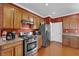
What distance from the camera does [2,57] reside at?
231 cm

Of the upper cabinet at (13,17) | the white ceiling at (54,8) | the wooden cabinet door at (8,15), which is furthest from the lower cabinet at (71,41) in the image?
the wooden cabinet door at (8,15)

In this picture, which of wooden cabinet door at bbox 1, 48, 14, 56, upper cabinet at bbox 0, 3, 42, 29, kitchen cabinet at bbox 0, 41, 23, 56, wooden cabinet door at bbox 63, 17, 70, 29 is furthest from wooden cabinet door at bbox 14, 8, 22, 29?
wooden cabinet door at bbox 63, 17, 70, 29

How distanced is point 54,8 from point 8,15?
1020 millimetres

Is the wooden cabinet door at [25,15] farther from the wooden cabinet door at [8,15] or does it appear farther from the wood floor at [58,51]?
the wood floor at [58,51]

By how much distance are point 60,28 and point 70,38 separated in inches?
11.4

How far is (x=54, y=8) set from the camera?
2.38 metres

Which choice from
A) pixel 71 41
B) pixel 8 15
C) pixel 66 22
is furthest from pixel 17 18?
pixel 71 41

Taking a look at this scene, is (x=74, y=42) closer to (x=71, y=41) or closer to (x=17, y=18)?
(x=71, y=41)

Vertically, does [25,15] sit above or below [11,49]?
above

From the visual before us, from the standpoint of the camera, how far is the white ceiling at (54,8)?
91.8 inches

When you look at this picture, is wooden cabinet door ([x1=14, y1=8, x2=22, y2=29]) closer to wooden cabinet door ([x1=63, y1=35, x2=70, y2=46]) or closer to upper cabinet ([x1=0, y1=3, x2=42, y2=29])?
upper cabinet ([x1=0, y1=3, x2=42, y2=29])

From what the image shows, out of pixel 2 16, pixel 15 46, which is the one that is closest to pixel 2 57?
pixel 15 46

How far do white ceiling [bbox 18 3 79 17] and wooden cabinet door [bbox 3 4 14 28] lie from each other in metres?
0.42

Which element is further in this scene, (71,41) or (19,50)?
(19,50)
